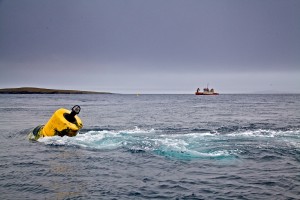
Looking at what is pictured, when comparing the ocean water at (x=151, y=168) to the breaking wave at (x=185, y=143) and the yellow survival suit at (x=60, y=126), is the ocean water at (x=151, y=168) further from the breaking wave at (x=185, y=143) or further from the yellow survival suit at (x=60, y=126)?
the yellow survival suit at (x=60, y=126)

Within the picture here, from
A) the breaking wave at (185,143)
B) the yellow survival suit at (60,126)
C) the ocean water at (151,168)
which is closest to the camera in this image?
the ocean water at (151,168)

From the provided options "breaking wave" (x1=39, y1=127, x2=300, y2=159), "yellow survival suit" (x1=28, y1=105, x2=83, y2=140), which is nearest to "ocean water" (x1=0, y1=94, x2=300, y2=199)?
"breaking wave" (x1=39, y1=127, x2=300, y2=159)

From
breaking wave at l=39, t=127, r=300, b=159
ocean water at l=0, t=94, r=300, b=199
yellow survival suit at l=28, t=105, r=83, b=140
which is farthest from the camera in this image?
yellow survival suit at l=28, t=105, r=83, b=140

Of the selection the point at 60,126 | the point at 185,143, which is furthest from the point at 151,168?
the point at 60,126

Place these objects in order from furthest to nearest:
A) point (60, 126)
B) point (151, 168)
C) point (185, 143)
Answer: point (60, 126)
point (185, 143)
point (151, 168)

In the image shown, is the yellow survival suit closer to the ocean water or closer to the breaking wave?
the breaking wave

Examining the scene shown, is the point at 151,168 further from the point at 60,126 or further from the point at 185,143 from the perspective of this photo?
the point at 60,126

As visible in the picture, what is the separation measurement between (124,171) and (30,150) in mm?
6801

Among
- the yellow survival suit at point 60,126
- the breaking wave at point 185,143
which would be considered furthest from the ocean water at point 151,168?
the yellow survival suit at point 60,126

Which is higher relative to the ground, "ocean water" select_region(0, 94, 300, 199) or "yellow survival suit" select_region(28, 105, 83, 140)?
"yellow survival suit" select_region(28, 105, 83, 140)

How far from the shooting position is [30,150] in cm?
1702

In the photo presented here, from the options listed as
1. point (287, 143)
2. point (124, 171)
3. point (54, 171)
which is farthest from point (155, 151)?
point (287, 143)

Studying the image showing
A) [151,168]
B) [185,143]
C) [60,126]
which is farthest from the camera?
[60,126]

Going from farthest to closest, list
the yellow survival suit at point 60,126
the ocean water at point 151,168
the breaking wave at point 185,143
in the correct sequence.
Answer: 1. the yellow survival suit at point 60,126
2. the breaking wave at point 185,143
3. the ocean water at point 151,168
